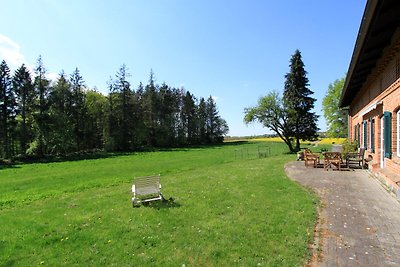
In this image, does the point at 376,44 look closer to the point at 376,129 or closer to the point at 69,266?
the point at 376,129

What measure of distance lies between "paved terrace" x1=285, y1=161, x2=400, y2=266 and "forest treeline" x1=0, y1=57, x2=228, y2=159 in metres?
37.6

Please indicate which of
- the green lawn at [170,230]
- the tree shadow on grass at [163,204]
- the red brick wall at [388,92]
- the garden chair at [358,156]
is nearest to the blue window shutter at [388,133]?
the red brick wall at [388,92]

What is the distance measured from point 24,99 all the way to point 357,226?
42.1m

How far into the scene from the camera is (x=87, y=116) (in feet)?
164

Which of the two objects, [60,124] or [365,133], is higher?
[60,124]

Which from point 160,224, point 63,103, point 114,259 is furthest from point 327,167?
point 63,103

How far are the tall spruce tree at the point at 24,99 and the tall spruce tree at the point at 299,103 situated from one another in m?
34.5

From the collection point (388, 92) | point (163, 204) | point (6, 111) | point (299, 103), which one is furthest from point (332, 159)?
point (6, 111)

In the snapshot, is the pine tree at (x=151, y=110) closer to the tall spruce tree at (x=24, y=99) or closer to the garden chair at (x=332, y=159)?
the tall spruce tree at (x=24, y=99)

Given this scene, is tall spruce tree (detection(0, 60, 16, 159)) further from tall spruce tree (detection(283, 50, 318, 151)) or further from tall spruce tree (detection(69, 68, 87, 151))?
tall spruce tree (detection(283, 50, 318, 151))

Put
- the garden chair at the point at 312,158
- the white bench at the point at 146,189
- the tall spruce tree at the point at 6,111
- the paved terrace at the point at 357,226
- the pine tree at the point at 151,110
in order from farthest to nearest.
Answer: the pine tree at the point at 151,110 → the tall spruce tree at the point at 6,111 → the garden chair at the point at 312,158 → the white bench at the point at 146,189 → the paved terrace at the point at 357,226

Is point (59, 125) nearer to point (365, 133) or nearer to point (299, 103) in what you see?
point (299, 103)

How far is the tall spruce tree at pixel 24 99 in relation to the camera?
37.3 m

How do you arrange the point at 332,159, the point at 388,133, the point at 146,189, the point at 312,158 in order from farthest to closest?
the point at 312,158, the point at 332,159, the point at 388,133, the point at 146,189
